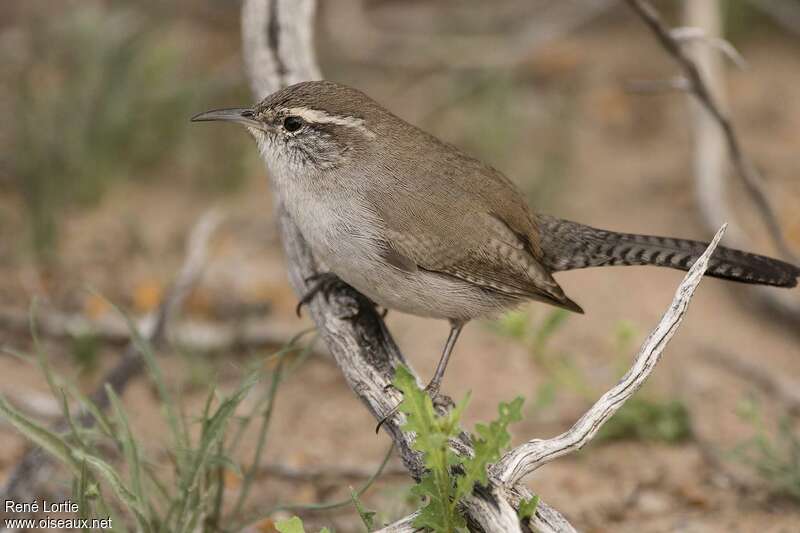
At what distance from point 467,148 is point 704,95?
328 centimetres

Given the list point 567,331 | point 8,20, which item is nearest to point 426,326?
point 567,331

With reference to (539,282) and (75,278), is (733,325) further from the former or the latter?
(75,278)

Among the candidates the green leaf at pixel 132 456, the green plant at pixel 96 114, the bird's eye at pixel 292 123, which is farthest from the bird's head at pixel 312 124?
the green plant at pixel 96 114

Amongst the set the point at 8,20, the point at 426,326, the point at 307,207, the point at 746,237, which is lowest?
the point at 426,326

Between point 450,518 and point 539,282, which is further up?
point 539,282

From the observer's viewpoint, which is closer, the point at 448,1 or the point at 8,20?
the point at 8,20

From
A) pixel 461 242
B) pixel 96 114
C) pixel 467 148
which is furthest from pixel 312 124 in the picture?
pixel 467 148

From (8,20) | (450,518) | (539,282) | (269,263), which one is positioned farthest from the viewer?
(8,20)

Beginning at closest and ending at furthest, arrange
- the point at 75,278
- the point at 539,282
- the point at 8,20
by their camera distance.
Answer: the point at 539,282, the point at 75,278, the point at 8,20

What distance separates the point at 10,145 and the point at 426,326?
3237mm

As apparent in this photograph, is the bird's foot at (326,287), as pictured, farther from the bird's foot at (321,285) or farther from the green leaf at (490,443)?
the green leaf at (490,443)

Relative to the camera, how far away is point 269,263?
7.03 meters

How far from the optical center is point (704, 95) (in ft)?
16.2

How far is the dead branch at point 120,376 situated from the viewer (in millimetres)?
4090
